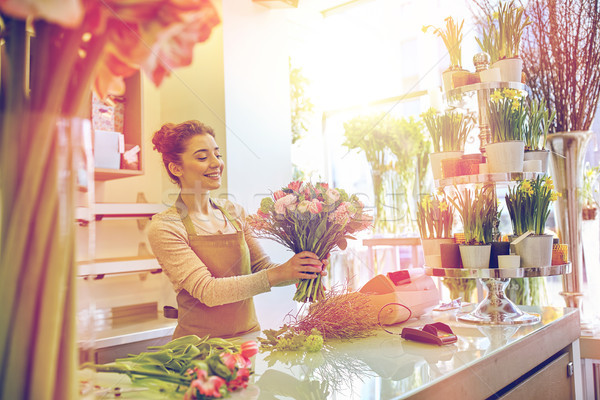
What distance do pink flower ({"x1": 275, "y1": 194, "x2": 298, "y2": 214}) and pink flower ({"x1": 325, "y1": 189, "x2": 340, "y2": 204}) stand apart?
9cm

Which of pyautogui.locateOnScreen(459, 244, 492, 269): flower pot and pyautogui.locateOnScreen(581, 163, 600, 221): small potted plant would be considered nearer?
pyautogui.locateOnScreen(459, 244, 492, 269): flower pot

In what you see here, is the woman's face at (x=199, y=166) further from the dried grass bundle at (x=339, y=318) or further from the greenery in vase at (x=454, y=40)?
the greenery in vase at (x=454, y=40)

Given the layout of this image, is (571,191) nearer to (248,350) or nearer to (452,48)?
(452,48)

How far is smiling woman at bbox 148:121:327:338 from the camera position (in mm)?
1687

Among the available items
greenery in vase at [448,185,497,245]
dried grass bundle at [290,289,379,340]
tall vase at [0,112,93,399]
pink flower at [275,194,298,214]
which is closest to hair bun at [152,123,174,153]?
pink flower at [275,194,298,214]

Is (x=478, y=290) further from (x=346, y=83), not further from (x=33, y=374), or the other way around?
(x=33, y=374)

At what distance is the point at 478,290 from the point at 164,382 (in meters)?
2.12

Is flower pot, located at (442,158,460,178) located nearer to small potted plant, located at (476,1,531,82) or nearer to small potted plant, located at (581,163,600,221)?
small potted plant, located at (476,1,531,82)

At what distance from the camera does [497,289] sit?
1.64 meters

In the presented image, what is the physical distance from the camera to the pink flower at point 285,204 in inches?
54.4

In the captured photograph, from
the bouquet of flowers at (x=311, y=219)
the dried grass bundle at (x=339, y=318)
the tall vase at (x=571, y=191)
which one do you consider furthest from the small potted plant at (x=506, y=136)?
the tall vase at (x=571, y=191)

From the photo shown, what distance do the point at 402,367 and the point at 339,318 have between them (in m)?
0.32

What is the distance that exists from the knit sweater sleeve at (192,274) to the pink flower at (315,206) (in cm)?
40

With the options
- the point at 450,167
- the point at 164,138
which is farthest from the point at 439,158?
the point at 164,138
